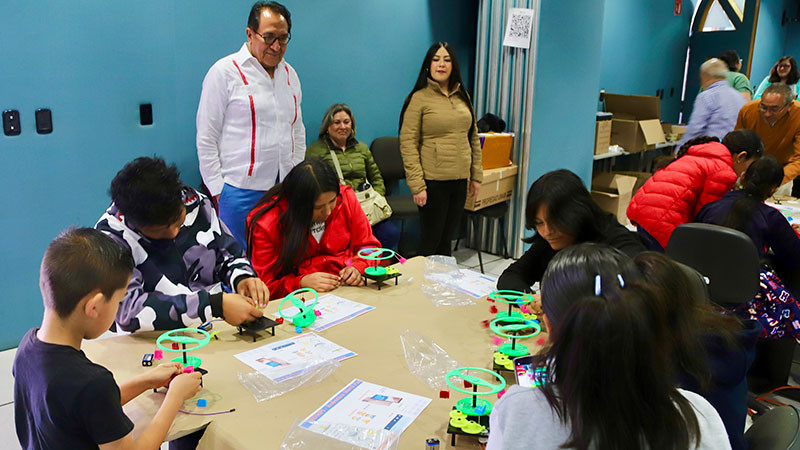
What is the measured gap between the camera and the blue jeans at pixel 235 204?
299cm

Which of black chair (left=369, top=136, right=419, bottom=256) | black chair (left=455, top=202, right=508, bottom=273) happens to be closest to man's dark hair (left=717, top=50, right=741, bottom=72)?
black chair (left=455, top=202, right=508, bottom=273)

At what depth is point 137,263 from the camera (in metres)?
1.78

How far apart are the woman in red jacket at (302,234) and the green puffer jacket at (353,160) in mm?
1379

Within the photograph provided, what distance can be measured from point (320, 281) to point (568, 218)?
87 cm

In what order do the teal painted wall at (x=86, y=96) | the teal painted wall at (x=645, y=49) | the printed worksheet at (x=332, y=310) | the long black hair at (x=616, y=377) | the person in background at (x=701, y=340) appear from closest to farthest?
the long black hair at (x=616, y=377) → the person in background at (x=701, y=340) → the printed worksheet at (x=332, y=310) → the teal painted wall at (x=86, y=96) → the teal painted wall at (x=645, y=49)

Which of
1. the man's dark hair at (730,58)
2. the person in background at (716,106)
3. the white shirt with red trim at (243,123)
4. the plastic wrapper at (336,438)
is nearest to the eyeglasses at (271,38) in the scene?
the white shirt with red trim at (243,123)

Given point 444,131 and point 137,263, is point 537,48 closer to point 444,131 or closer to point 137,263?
point 444,131

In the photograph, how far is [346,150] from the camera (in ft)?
12.6

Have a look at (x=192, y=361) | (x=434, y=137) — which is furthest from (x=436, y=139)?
(x=192, y=361)

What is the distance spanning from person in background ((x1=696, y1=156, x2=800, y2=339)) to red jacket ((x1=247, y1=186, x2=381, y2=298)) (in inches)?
60.0

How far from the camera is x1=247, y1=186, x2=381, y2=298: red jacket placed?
7.45ft

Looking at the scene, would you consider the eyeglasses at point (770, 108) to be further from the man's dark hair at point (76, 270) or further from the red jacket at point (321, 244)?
the man's dark hair at point (76, 270)

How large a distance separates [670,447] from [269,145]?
2.48m

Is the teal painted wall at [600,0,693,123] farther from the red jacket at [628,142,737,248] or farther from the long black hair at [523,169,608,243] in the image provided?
the long black hair at [523,169,608,243]
